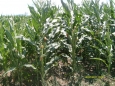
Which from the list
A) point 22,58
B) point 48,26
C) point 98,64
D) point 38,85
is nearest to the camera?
point 22,58

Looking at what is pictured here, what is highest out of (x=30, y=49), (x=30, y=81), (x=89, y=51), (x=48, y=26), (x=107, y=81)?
(x=48, y=26)

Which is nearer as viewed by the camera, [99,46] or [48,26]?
[48,26]

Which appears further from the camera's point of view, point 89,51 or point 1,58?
point 89,51

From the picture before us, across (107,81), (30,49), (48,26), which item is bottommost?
(107,81)

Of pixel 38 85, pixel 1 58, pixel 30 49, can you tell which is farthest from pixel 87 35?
pixel 1 58

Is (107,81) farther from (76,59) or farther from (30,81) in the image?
(30,81)

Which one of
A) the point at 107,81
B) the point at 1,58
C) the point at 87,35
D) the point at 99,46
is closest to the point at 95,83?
the point at 107,81

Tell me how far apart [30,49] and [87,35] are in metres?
1.07

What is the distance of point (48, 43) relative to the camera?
3016 millimetres

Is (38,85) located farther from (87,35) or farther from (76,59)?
(87,35)

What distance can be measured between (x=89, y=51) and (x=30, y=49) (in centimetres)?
103

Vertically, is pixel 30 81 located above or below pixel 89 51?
below

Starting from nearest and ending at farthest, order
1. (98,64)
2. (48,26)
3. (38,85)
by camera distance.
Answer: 1. (38,85)
2. (48,26)
3. (98,64)

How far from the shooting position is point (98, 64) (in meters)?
3.41
